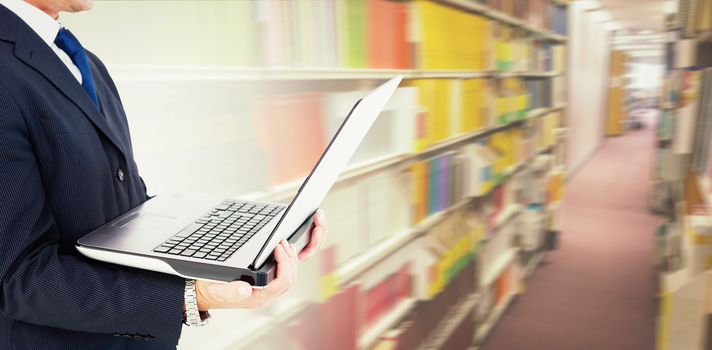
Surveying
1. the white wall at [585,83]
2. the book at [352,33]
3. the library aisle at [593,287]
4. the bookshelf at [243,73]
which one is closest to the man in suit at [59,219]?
the bookshelf at [243,73]

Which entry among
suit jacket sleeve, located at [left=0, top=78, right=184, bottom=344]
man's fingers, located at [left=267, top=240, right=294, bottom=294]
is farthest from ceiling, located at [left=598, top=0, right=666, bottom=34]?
suit jacket sleeve, located at [left=0, top=78, right=184, bottom=344]

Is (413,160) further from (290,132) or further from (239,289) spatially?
(239,289)

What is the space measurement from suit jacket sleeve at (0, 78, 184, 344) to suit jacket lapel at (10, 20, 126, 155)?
0.07 m

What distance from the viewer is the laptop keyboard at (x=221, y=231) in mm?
738

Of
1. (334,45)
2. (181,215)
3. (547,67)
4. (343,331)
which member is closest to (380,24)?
(334,45)

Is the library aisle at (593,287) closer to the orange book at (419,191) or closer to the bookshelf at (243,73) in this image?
the orange book at (419,191)

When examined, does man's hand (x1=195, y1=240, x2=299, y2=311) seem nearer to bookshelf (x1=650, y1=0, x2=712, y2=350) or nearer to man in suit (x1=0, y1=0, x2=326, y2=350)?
man in suit (x1=0, y1=0, x2=326, y2=350)

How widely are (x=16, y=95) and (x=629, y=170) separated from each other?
30.1 feet

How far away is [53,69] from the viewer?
71 centimetres

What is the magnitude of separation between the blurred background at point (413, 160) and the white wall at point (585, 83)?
2401mm

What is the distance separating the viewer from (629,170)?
A: 847 centimetres

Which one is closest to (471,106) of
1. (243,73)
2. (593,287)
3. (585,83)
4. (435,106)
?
(435,106)

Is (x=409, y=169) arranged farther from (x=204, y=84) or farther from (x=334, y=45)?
(x=204, y=84)

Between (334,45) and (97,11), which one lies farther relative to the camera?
(334,45)
